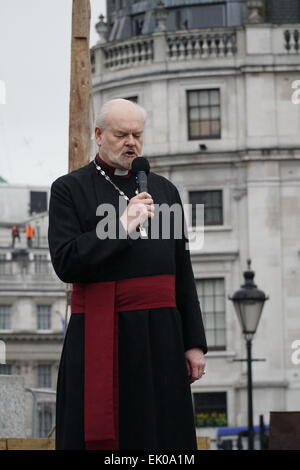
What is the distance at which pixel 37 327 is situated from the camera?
299ft

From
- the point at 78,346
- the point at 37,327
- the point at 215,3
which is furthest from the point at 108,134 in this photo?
the point at 37,327

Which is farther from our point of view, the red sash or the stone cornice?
the stone cornice

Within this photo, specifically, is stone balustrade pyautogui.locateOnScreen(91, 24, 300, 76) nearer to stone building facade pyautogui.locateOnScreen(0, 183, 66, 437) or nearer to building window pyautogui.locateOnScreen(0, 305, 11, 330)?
stone building facade pyautogui.locateOnScreen(0, 183, 66, 437)

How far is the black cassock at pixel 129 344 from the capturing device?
6.31 metres

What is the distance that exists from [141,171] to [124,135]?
20 centimetres

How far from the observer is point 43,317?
9144cm

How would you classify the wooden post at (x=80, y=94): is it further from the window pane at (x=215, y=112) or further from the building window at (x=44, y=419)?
the window pane at (x=215, y=112)

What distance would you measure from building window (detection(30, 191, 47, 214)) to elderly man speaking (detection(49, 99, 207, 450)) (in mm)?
97544

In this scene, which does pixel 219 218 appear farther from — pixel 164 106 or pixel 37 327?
pixel 37 327

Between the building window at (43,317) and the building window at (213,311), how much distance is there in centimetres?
4582

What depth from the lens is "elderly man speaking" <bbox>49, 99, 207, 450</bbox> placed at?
6.30m

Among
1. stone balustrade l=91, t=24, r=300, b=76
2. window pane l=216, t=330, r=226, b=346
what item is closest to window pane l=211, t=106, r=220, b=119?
stone balustrade l=91, t=24, r=300, b=76
